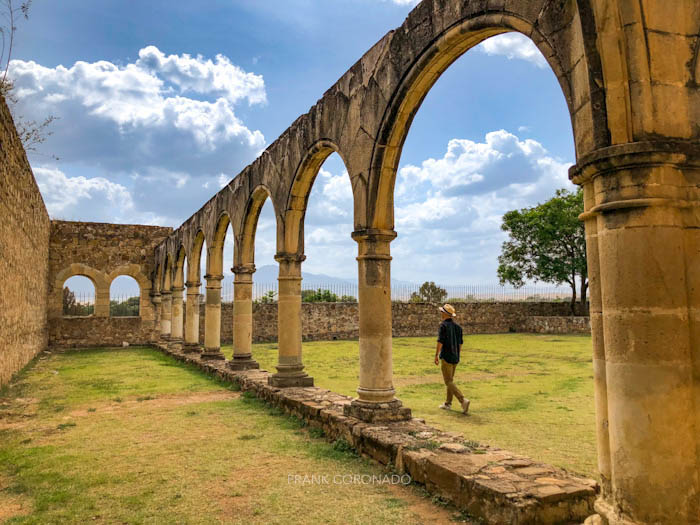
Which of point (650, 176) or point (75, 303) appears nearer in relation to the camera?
point (650, 176)

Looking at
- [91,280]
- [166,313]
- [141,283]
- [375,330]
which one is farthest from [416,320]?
[375,330]

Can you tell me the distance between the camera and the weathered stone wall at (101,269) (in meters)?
20.6

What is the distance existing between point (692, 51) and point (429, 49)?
2676 millimetres

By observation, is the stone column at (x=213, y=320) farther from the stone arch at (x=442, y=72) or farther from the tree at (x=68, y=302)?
the tree at (x=68, y=302)

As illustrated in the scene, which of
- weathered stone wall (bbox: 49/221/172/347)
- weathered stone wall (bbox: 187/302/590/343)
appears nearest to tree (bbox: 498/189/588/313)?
weathered stone wall (bbox: 187/302/590/343)

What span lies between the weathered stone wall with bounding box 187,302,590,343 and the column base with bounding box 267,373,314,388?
1370cm

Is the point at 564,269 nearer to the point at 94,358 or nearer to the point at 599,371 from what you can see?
the point at 94,358

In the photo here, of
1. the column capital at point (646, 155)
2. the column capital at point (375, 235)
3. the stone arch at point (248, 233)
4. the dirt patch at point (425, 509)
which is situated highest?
the stone arch at point (248, 233)

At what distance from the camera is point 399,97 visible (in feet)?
18.7

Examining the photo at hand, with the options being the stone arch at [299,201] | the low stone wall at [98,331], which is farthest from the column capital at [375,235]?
the low stone wall at [98,331]

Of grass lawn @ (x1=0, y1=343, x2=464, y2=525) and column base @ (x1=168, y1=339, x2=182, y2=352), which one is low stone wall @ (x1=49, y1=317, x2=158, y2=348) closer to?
column base @ (x1=168, y1=339, x2=182, y2=352)

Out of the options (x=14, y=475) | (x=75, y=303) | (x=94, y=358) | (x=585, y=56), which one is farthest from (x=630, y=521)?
(x=75, y=303)

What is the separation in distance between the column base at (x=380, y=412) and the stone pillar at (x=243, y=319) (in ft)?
17.0

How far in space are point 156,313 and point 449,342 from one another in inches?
733
